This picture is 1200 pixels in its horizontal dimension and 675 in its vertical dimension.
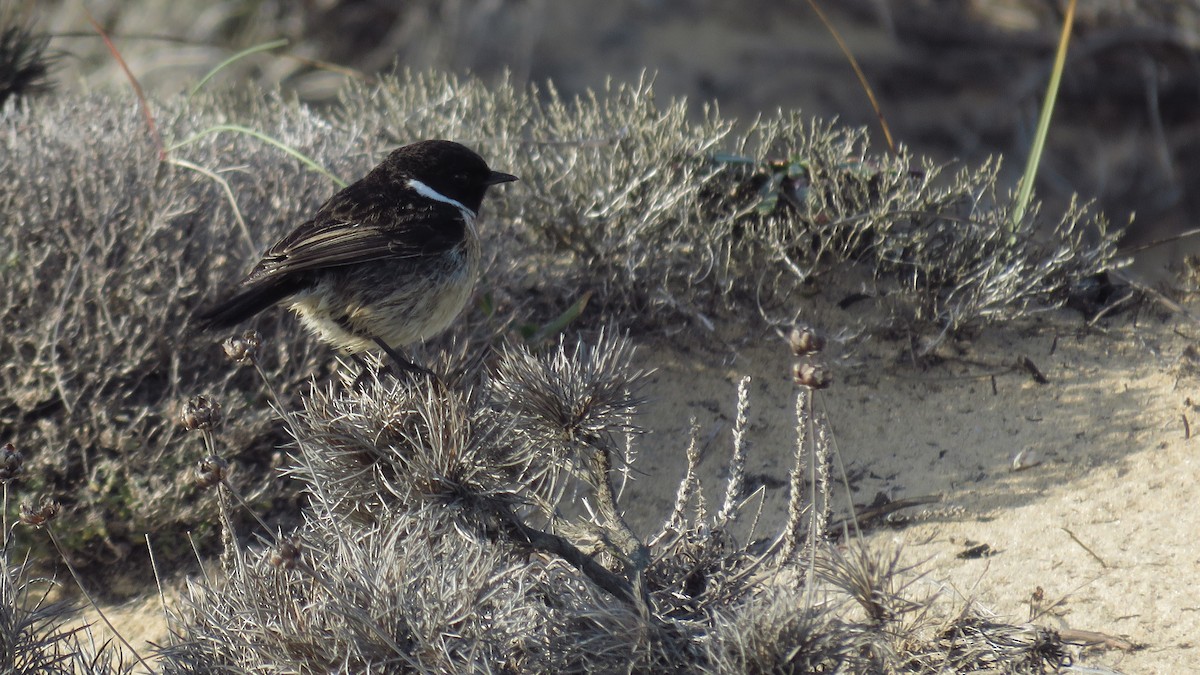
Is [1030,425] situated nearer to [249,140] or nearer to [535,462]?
[535,462]

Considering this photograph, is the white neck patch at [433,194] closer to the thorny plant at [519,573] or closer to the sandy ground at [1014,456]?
the sandy ground at [1014,456]

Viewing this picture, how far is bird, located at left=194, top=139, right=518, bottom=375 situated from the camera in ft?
13.4

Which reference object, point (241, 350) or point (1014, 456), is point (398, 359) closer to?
point (241, 350)

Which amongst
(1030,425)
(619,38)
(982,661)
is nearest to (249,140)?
(1030,425)

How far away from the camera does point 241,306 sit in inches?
146

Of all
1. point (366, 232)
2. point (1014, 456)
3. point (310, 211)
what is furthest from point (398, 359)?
point (1014, 456)

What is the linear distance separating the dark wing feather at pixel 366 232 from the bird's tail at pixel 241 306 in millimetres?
92

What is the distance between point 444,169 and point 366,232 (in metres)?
0.52

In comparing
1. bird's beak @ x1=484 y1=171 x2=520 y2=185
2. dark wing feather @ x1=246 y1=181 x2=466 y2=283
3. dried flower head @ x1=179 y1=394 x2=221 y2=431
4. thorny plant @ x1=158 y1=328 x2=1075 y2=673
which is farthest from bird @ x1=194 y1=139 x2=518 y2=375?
dried flower head @ x1=179 y1=394 x2=221 y2=431

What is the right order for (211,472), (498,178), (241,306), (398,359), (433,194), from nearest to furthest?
1. (211,472)
2. (241,306)
3. (398,359)
4. (433,194)
5. (498,178)

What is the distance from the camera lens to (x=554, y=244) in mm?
5090

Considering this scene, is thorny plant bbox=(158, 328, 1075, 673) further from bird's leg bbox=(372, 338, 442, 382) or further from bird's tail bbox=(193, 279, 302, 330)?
bird's leg bbox=(372, 338, 442, 382)

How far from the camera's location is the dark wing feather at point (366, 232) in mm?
4023

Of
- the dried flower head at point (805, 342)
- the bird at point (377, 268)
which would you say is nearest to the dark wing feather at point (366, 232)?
the bird at point (377, 268)
